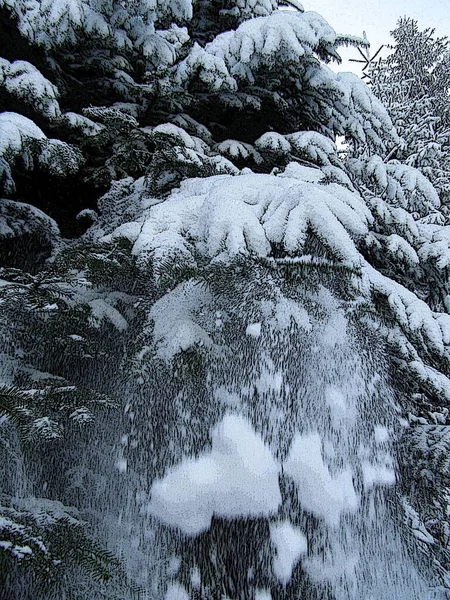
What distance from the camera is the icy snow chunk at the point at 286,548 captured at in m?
1.40

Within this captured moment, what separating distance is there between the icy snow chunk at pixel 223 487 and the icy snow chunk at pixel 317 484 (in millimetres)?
61

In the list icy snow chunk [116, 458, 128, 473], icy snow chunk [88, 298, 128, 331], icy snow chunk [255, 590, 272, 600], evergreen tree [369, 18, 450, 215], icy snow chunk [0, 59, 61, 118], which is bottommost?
icy snow chunk [255, 590, 272, 600]

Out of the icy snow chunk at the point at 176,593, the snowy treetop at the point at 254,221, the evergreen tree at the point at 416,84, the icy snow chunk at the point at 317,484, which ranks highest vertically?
the evergreen tree at the point at 416,84

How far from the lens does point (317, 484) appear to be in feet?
4.58

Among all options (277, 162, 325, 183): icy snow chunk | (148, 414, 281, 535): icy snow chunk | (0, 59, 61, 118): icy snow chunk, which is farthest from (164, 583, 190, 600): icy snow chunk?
(0, 59, 61, 118): icy snow chunk

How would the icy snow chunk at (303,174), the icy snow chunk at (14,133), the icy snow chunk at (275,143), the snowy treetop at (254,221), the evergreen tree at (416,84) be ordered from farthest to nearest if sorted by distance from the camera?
the evergreen tree at (416,84) → the icy snow chunk at (275,143) → the icy snow chunk at (303,174) → the icy snow chunk at (14,133) → the snowy treetop at (254,221)

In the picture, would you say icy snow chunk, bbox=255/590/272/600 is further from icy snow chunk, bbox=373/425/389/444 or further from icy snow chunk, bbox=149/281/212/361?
icy snow chunk, bbox=149/281/212/361

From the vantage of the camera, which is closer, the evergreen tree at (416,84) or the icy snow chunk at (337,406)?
the icy snow chunk at (337,406)

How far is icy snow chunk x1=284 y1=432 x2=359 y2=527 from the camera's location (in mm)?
1390

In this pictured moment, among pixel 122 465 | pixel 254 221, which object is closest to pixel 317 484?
pixel 122 465

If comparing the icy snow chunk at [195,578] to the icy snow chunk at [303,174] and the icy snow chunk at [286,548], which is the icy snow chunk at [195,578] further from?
the icy snow chunk at [303,174]

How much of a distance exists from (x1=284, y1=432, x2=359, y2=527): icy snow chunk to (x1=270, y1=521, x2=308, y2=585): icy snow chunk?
0.26 feet

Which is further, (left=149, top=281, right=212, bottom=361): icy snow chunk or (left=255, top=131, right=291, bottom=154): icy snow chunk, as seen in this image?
(left=255, top=131, right=291, bottom=154): icy snow chunk

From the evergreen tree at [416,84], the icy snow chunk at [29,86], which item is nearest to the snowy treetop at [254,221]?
the icy snow chunk at [29,86]
